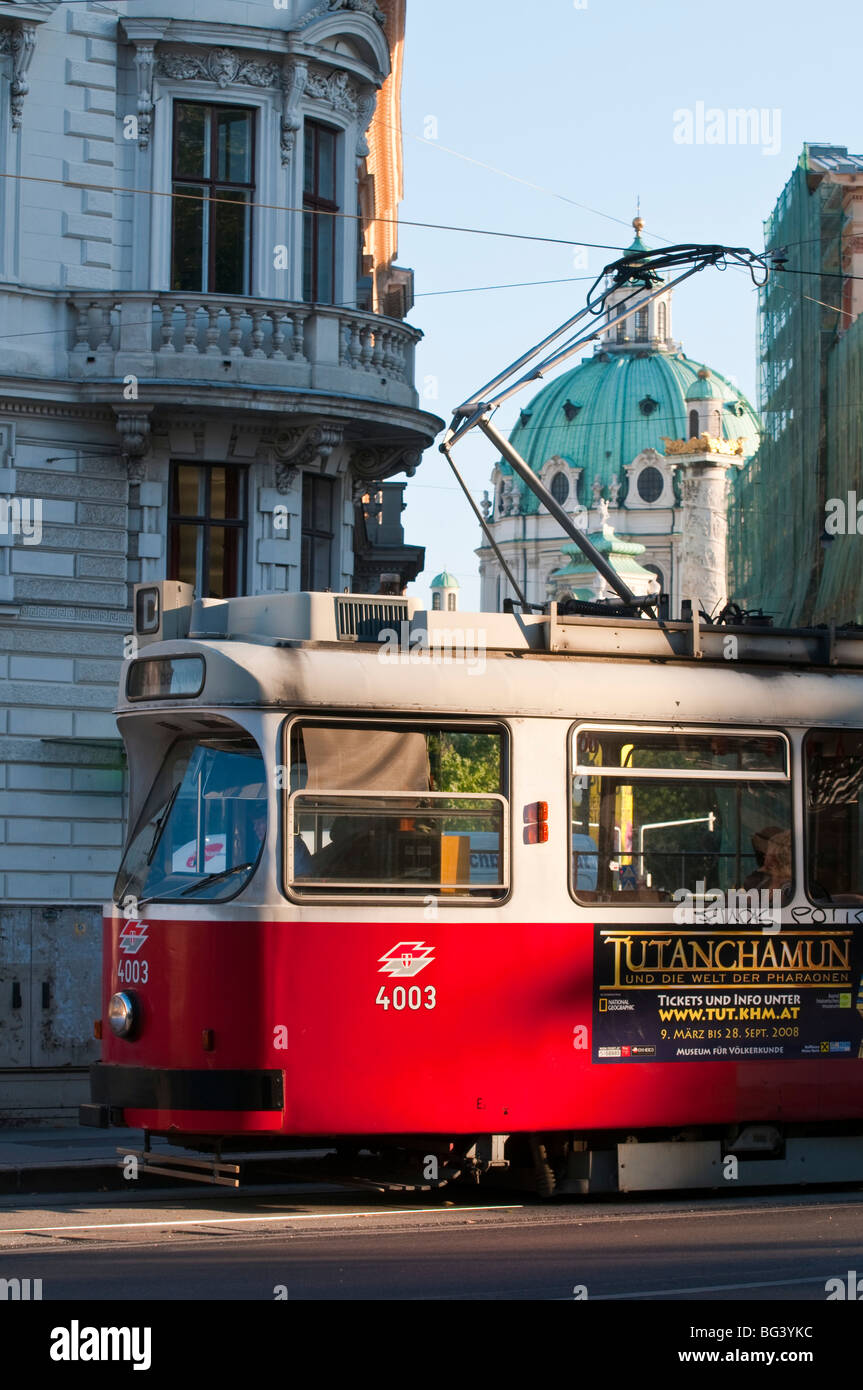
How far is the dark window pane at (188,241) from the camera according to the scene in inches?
795

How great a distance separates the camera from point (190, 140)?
2033 centimetres

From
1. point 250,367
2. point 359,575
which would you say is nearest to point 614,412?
point 359,575

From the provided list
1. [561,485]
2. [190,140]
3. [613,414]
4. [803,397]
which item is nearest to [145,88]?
[190,140]

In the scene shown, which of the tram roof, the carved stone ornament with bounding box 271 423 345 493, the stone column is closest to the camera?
the tram roof

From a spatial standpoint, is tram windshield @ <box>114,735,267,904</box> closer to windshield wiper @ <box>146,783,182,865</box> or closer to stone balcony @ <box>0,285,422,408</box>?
windshield wiper @ <box>146,783,182,865</box>

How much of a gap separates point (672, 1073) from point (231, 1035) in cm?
250

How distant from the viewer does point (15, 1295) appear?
795 cm

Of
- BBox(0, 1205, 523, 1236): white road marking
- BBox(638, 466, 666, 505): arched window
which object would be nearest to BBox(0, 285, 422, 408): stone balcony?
BBox(0, 1205, 523, 1236): white road marking

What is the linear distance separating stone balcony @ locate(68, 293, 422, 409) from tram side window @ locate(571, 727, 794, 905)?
9.03 metres

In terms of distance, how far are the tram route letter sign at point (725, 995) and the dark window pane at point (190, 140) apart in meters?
11.6

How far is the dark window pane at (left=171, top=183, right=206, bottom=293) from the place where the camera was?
20.2 m

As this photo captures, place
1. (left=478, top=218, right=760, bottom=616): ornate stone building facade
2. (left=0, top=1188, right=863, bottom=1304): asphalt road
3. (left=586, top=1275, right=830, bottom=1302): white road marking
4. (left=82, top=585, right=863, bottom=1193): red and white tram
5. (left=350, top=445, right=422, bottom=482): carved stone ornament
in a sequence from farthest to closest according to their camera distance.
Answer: (left=478, top=218, right=760, bottom=616): ornate stone building facade → (left=350, top=445, right=422, bottom=482): carved stone ornament → (left=82, top=585, right=863, bottom=1193): red and white tram → (left=0, top=1188, right=863, bottom=1304): asphalt road → (left=586, top=1275, right=830, bottom=1302): white road marking

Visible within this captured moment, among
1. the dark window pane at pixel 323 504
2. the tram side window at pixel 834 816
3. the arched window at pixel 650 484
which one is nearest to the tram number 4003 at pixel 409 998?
the tram side window at pixel 834 816
